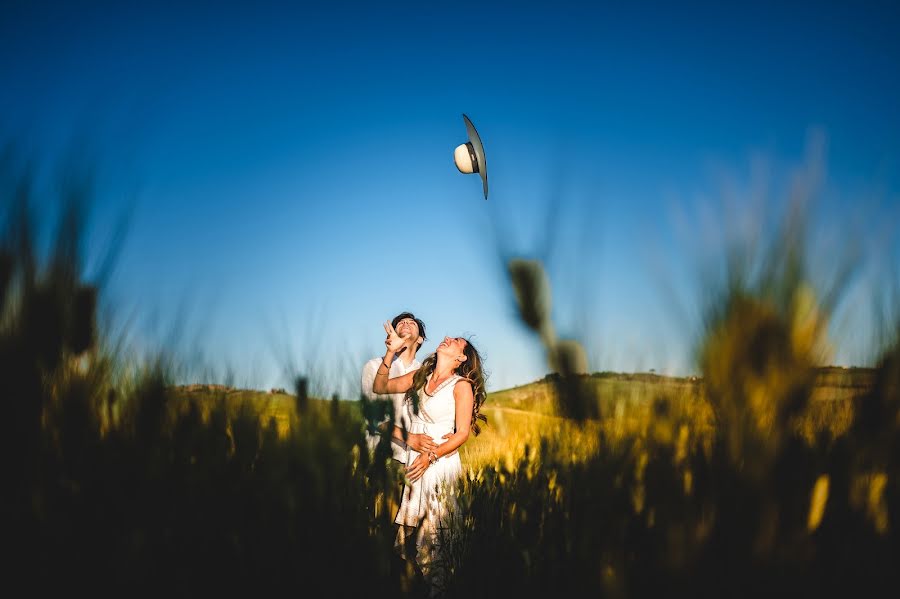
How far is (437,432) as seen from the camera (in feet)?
16.8

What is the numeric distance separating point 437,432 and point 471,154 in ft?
7.68

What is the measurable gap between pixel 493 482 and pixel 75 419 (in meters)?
2.60

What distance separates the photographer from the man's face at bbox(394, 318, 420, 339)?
523cm

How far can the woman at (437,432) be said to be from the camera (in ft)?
14.0

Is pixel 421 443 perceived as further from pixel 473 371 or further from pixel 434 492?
pixel 473 371

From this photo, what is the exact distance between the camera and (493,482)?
155 inches

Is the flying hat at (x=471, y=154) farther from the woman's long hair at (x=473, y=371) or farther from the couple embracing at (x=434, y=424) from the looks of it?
the woman's long hair at (x=473, y=371)

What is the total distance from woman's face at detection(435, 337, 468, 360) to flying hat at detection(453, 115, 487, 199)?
5.24ft

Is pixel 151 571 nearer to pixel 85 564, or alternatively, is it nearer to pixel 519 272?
pixel 85 564

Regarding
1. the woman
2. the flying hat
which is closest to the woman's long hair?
the woman

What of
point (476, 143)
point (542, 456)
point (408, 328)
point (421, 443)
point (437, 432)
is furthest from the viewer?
point (408, 328)

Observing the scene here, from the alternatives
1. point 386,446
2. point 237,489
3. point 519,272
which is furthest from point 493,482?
point 519,272

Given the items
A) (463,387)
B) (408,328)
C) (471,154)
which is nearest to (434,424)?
(463,387)

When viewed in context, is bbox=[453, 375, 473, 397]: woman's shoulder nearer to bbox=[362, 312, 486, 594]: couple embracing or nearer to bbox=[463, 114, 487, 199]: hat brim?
bbox=[362, 312, 486, 594]: couple embracing
